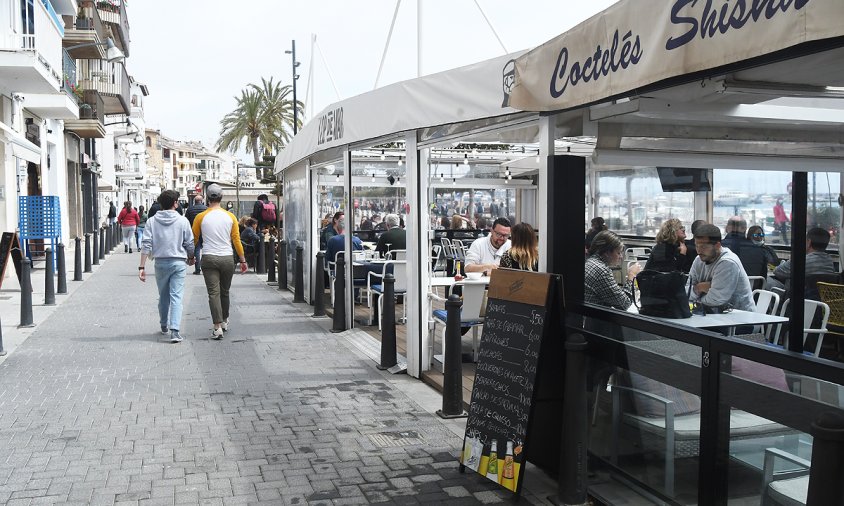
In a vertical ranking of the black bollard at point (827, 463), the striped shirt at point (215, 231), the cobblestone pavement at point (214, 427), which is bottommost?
the cobblestone pavement at point (214, 427)

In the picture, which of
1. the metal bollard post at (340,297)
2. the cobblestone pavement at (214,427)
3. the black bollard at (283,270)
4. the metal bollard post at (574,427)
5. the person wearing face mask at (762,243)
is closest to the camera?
the metal bollard post at (574,427)

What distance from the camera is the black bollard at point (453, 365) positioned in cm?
619

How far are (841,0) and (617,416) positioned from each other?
110 inches

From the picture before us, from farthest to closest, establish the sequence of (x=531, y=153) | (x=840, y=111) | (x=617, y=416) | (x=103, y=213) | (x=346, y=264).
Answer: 1. (x=103, y=213)
2. (x=531, y=153)
3. (x=346, y=264)
4. (x=840, y=111)
5. (x=617, y=416)

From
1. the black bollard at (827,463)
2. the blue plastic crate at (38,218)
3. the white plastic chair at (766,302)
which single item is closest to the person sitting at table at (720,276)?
the white plastic chair at (766,302)

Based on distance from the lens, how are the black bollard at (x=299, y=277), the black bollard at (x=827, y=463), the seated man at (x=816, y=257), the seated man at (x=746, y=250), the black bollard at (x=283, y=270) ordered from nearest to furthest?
the black bollard at (x=827, y=463)
the seated man at (x=816, y=257)
the seated man at (x=746, y=250)
the black bollard at (x=299, y=277)
the black bollard at (x=283, y=270)

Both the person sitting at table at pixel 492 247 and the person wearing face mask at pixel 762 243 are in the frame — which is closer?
the person wearing face mask at pixel 762 243

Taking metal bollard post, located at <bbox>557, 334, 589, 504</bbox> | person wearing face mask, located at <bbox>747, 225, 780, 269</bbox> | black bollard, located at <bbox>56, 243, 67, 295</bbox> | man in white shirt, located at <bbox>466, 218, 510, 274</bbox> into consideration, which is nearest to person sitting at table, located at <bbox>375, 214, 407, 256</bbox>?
man in white shirt, located at <bbox>466, 218, 510, 274</bbox>

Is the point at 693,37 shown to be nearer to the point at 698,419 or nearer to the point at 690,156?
the point at 698,419

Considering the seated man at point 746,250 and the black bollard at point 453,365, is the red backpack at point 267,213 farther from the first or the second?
the black bollard at point 453,365

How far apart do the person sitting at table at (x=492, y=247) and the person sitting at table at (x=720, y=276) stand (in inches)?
113

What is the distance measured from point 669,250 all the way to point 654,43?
6.31 metres

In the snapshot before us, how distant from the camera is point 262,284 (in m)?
17.3

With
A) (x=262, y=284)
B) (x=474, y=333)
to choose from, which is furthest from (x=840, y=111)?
(x=262, y=284)
